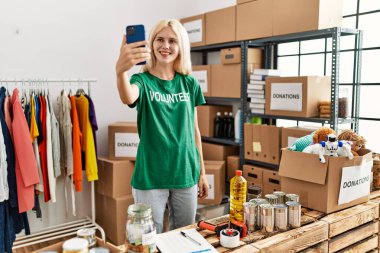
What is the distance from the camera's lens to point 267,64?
10.8ft

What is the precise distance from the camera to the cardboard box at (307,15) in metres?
2.54

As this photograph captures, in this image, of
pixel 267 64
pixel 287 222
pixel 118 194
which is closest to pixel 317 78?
pixel 267 64

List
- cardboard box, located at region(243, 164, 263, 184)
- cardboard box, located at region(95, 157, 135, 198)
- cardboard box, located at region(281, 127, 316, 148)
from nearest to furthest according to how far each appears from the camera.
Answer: cardboard box, located at region(281, 127, 316, 148)
cardboard box, located at region(243, 164, 263, 184)
cardboard box, located at region(95, 157, 135, 198)

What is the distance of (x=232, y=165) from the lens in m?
3.34

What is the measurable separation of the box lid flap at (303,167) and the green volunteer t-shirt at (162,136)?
18.9 inches

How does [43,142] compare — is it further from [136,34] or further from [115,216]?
[136,34]

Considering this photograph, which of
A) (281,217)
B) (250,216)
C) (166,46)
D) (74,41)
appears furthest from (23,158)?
(281,217)

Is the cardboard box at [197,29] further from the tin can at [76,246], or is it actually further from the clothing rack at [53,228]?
the tin can at [76,246]

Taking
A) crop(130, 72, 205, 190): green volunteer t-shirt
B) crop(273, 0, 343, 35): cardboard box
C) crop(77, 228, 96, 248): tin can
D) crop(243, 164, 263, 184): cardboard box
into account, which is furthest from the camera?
crop(243, 164, 263, 184): cardboard box

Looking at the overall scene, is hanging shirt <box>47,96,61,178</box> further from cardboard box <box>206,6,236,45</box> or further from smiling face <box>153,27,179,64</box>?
cardboard box <box>206,6,236,45</box>

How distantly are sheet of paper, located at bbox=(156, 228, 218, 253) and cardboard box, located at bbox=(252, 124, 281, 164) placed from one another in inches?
64.7

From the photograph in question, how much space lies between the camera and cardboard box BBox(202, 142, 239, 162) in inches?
136

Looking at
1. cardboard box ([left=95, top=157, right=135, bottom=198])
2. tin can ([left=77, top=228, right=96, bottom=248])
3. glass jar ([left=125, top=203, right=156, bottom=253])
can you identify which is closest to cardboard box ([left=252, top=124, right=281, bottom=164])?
cardboard box ([left=95, top=157, right=135, bottom=198])

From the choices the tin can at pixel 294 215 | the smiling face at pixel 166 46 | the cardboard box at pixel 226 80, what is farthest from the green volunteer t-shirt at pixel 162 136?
the cardboard box at pixel 226 80
